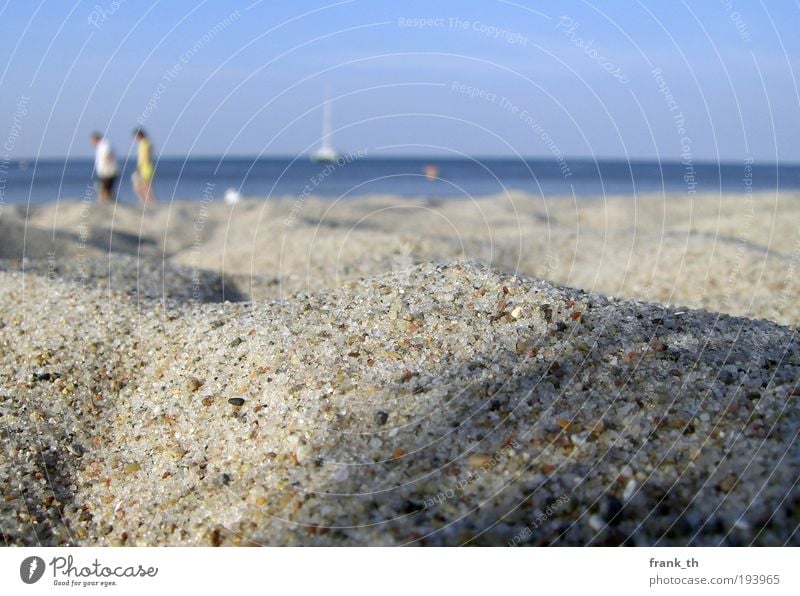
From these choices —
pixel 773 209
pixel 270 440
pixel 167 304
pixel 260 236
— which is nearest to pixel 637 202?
pixel 773 209

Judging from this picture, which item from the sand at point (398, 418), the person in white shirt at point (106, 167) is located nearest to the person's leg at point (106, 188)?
the person in white shirt at point (106, 167)

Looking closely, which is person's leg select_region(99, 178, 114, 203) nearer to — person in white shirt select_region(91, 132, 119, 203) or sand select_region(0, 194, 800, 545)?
person in white shirt select_region(91, 132, 119, 203)

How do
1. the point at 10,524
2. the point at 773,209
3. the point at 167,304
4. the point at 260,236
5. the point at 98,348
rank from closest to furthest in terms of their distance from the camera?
the point at 10,524, the point at 98,348, the point at 167,304, the point at 260,236, the point at 773,209

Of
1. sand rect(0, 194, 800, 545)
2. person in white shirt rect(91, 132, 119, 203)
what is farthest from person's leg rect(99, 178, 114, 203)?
sand rect(0, 194, 800, 545)

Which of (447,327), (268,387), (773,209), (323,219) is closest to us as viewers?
(268,387)

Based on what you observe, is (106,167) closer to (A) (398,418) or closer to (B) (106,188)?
(B) (106,188)

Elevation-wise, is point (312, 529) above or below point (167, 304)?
below

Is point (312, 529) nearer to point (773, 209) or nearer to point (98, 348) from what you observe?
Answer: point (98, 348)
